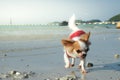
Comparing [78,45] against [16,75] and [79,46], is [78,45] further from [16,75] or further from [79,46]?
[16,75]

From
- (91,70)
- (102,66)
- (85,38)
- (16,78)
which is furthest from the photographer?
(102,66)

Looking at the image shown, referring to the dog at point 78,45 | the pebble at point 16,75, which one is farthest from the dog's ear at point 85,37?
the pebble at point 16,75

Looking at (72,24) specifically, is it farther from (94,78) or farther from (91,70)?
(94,78)

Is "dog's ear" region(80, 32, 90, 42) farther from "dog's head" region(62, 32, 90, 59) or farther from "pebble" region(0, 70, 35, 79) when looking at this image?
"pebble" region(0, 70, 35, 79)

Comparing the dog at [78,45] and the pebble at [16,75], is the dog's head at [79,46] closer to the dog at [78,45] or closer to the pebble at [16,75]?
the dog at [78,45]

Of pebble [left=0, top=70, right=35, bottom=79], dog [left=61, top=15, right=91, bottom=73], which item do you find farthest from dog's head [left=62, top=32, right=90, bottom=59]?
pebble [left=0, top=70, right=35, bottom=79]

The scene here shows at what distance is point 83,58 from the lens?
7203mm

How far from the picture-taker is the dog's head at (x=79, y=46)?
690 centimetres

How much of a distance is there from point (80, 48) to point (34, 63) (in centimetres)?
247

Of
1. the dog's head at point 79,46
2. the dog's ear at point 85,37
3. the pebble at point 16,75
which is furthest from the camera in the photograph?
the dog's ear at point 85,37

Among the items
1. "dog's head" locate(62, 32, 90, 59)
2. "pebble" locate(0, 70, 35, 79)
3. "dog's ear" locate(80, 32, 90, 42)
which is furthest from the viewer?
"dog's ear" locate(80, 32, 90, 42)

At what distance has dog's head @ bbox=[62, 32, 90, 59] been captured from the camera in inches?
272

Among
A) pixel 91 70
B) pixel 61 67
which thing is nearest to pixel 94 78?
pixel 91 70

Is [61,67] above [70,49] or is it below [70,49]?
below
